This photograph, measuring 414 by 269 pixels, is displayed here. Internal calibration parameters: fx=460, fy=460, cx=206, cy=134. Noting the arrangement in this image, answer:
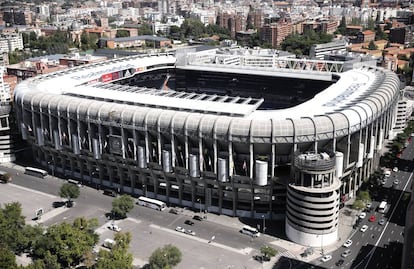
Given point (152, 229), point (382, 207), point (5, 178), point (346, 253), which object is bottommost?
point (346, 253)

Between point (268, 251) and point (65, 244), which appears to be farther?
point (268, 251)

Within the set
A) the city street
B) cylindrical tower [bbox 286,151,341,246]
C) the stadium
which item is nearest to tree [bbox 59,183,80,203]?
the city street

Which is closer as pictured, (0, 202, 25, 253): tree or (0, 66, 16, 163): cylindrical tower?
(0, 202, 25, 253): tree

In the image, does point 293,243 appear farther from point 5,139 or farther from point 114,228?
point 5,139

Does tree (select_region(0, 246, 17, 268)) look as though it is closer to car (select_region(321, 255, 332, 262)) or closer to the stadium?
the stadium

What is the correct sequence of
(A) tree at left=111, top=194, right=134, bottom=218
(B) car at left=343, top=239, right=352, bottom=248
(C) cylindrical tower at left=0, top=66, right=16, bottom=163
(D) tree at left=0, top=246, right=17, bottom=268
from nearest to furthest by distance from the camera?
(D) tree at left=0, top=246, right=17, bottom=268
(B) car at left=343, top=239, right=352, bottom=248
(A) tree at left=111, top=194, right=134, bottom=218
(C) cylindrical tower at left=0, top=66, right=16, bottom=163

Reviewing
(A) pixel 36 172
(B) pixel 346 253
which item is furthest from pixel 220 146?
(A) pixel 36 172
